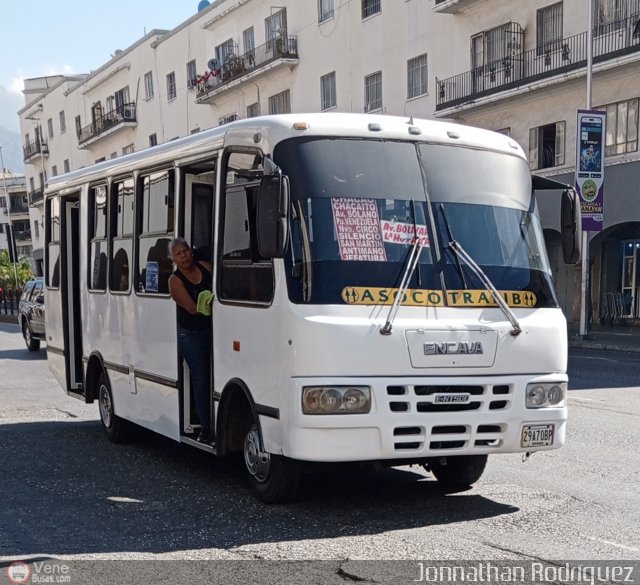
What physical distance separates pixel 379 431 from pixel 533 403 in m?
1.19

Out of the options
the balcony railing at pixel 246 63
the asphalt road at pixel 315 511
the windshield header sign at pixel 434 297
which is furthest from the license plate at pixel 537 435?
the balcony railing at pixel 246 63

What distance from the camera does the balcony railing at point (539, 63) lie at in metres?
26.0

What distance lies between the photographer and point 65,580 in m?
5.32

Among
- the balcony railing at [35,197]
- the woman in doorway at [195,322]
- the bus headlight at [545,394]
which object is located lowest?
the bus headlight at [545,394]

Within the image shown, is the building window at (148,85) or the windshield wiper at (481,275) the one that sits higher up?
the building window at (148,85)

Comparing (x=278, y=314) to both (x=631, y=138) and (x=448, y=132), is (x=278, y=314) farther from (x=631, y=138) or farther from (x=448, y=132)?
(x=631, y=138)

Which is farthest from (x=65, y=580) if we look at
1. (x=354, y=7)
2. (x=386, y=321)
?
(x=354, y=7)

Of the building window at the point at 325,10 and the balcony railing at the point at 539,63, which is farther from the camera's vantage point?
the building window at the point at 325,10

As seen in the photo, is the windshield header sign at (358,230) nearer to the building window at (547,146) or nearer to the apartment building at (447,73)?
the apartment building at (447,73)

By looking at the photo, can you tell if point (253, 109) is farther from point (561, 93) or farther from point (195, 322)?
point (195, 322)

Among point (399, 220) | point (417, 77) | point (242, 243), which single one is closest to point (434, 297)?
point (399, 220)

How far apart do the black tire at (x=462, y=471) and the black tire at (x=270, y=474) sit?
Result: 1.24 metres

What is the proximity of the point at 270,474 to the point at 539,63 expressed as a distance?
24.2 m

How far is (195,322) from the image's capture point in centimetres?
791
